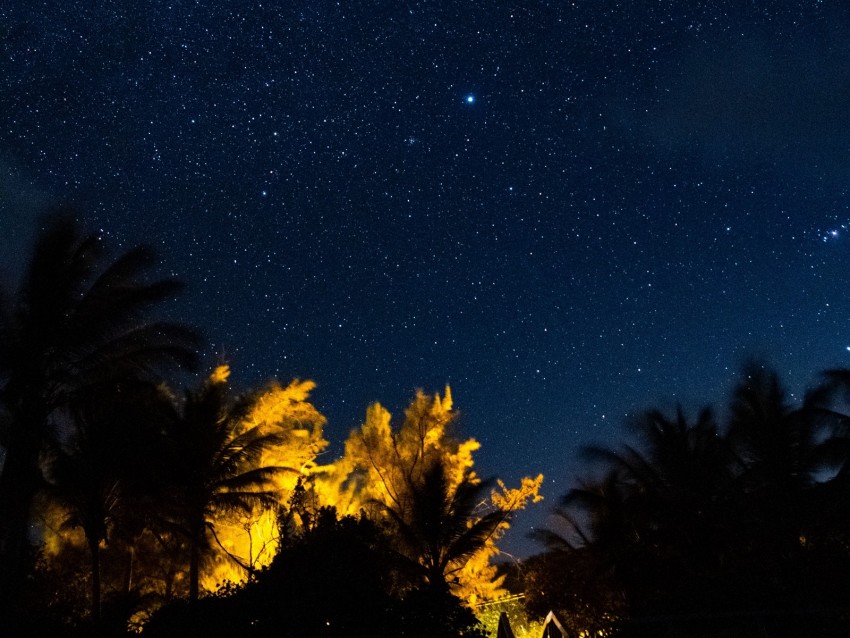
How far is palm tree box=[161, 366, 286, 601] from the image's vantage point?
704 inches

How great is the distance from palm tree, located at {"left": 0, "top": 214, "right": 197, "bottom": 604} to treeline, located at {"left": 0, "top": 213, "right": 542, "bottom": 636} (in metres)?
0.03

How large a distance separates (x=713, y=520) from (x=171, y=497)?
A: 15.5m

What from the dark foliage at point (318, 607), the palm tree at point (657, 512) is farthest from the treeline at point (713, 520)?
the dark foliage at point (318, 607)

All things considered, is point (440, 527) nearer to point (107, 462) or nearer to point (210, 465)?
point (210, 465)

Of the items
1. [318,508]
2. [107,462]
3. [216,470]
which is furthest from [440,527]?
[107,462]

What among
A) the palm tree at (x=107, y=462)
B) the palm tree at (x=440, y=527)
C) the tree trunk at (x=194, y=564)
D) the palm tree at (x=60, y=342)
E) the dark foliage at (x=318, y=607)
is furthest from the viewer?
the palm tree at (x=440, y=527)

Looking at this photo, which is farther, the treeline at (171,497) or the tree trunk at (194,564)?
the tree trunk at (194,564)

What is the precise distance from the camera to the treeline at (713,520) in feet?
55.5

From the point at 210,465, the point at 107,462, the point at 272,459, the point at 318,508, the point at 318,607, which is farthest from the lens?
the point at 272,459

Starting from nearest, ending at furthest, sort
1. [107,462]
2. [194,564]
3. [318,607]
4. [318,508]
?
[318,607] → [107,462] → [194,564] → [318,508]

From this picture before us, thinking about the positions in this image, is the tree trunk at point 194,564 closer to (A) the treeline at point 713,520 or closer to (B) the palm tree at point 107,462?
(B) the palm tree at point 107,462

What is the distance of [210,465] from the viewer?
723 inches

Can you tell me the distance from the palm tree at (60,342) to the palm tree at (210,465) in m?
4.73

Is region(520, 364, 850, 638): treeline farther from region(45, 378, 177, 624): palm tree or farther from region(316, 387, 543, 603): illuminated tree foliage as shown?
region(45, 378, 177, 624): palm tree
